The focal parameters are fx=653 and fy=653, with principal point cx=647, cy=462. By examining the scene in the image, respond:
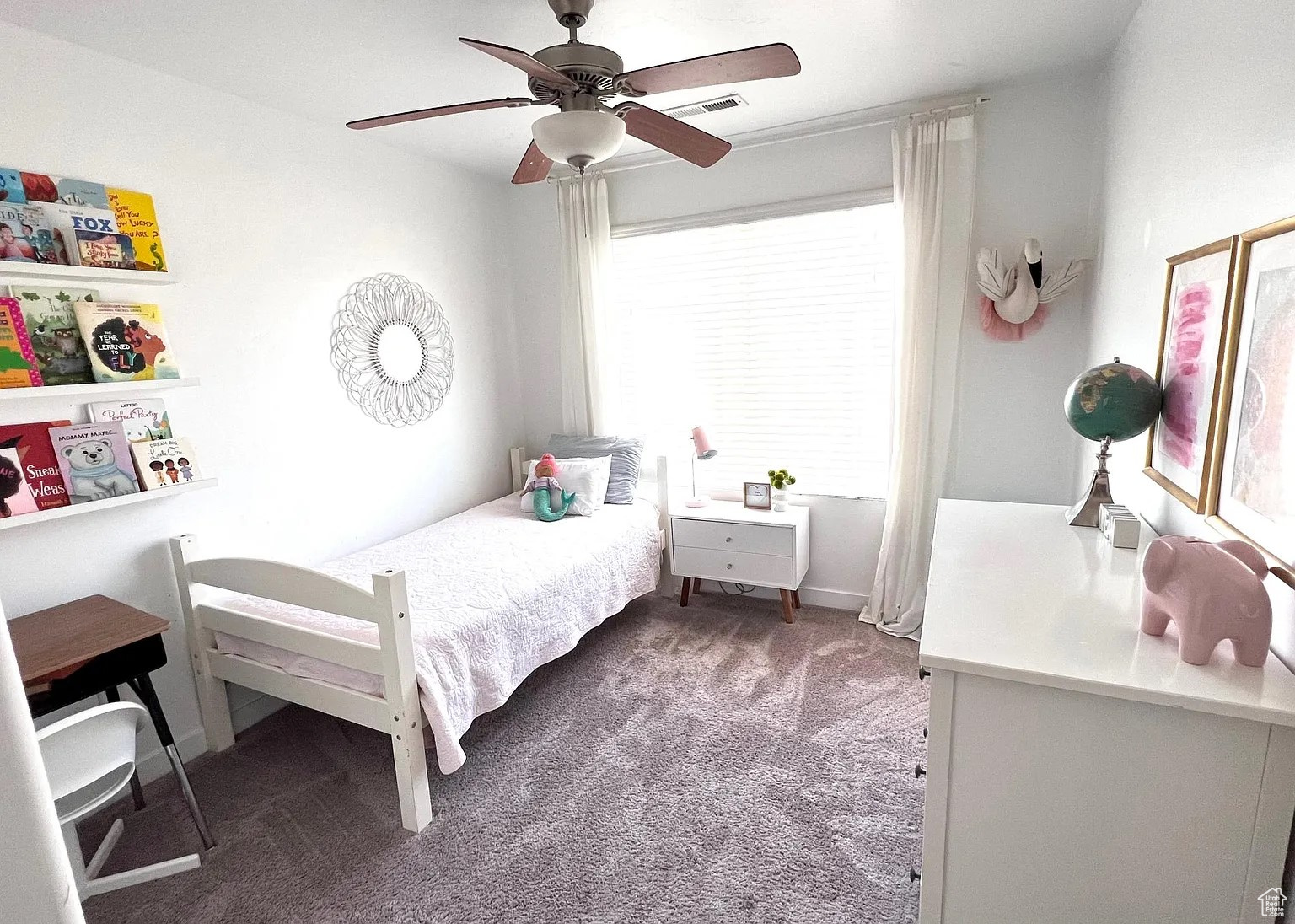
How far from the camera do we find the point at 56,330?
2.03m

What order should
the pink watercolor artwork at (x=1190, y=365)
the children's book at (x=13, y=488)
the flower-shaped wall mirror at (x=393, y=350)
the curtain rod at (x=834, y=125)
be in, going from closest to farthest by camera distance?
the pink watercolor artwork at (x=1190, y=365)
the children's book at (x=13, y=488)
the curtain rod at (x=834, y=125)
the flower-shaped wall mirror at (x=393, y=350)

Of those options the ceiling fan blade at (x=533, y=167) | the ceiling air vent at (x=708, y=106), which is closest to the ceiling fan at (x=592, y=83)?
the ceiling fan blade at (x=533, y=167)

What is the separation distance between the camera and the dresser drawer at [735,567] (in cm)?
320

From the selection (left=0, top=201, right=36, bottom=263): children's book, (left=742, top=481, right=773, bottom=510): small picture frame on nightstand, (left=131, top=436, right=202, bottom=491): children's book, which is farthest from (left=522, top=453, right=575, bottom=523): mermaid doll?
(left=0, top=201, right=36, bottom=263): children's book

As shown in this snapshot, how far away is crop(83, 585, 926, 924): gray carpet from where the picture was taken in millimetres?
1736

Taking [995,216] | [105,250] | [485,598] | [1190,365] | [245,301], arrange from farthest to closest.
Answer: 1. [995,216]
2. [245,301]
3. [485,598]
4. [105,250]
5. [1190,365]

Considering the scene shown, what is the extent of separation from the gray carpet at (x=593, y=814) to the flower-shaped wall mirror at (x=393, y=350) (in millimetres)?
1432

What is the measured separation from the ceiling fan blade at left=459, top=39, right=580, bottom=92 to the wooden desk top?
1.77 meters

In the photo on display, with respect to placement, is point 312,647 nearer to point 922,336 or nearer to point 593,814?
point 593,814

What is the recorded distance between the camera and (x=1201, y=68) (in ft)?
5.06

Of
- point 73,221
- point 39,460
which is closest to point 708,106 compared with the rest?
point 73,221

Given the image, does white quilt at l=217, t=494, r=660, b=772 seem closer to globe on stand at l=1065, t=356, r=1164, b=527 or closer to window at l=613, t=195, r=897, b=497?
window at l=613, t=195, r=897, b=497

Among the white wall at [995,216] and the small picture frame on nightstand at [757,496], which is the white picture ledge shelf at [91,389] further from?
the small picture frame on nightstand at [757,496]

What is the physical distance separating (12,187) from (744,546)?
298 cm
